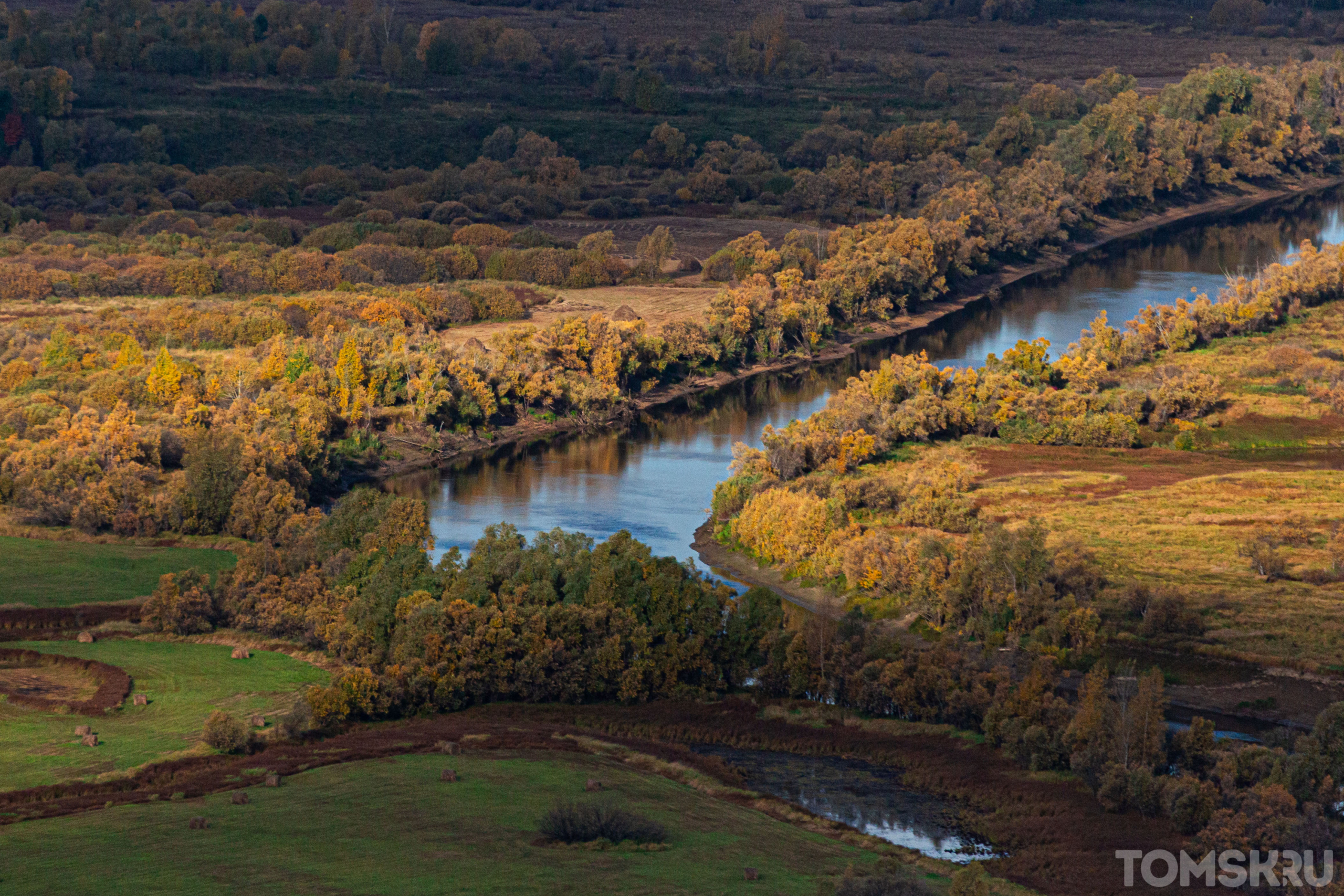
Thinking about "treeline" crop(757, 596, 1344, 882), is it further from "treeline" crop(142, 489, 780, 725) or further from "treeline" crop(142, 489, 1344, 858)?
"treeline" crop(142, 489, 780, 725)

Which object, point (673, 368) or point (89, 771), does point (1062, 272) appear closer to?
point (673, 368)

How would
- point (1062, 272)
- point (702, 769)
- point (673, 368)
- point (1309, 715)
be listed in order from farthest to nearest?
point (1062, 272)
point (673, 368)
point (1309, 715)
point (702, 769)

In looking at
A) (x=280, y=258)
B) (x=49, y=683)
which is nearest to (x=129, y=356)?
(x=280, y=258)

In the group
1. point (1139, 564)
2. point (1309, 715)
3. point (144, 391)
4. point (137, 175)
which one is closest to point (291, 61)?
point (137, 175)

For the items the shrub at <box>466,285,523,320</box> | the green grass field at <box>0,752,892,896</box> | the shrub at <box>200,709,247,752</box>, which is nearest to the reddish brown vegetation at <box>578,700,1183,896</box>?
the green grass field at <box>0,752,892,896</box>

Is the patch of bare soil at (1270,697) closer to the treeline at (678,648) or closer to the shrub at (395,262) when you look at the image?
the treeline at (678,648)

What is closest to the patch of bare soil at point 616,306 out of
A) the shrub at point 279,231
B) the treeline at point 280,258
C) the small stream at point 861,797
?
the treeline at point 280,258
